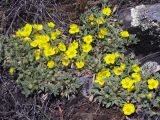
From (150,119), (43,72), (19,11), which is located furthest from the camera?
(19,11)

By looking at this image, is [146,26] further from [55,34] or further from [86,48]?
[55,34]

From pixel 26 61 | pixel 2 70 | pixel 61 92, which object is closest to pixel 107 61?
pixel 61 92

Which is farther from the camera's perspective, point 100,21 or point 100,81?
point 100,21

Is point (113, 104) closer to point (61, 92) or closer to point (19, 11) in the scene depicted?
point (61, 92)

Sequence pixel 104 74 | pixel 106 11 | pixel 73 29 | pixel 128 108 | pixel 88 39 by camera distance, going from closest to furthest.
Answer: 1. pixel 128 108
2. pixel 104 74
3. pixel 88 39
4. pixel 73 29
5. pixel 106 11

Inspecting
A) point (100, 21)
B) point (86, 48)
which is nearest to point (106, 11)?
point (100, 21)

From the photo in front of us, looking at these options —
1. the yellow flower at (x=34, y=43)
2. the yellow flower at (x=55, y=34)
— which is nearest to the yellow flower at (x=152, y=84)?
the yellow flower at (x=55, y=34)

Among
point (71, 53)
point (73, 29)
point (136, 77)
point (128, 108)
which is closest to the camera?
point (128, 108)

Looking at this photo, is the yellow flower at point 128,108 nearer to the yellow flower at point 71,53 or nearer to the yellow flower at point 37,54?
the yellow flower at point 71,53
